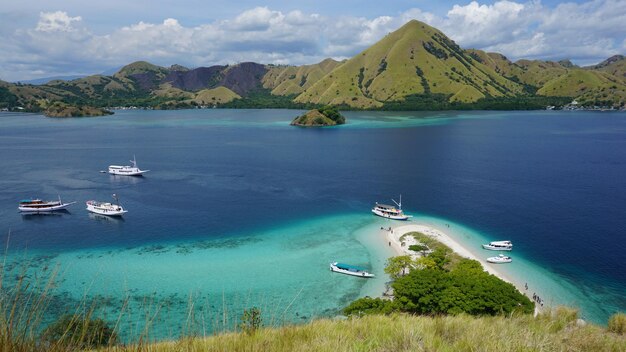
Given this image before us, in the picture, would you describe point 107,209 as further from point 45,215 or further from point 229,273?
point 229,273

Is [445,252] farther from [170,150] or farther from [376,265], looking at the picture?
[170,150]

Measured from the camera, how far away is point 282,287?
3988 cm

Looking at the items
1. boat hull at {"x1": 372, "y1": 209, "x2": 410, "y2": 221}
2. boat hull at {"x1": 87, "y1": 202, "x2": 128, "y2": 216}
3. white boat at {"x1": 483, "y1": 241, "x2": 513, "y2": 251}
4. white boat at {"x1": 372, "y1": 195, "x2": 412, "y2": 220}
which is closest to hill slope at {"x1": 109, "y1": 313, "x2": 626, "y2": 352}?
white boat at {"x1": 483, "y1": 241, "x2": 513, "y2": 251}

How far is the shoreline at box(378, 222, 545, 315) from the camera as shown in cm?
4320

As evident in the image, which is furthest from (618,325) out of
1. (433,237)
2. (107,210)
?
(107,210)

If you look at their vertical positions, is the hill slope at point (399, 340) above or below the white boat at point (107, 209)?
above

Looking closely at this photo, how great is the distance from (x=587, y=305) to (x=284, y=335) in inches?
1610

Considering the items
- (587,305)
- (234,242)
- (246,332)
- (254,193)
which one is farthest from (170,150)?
(246,332)

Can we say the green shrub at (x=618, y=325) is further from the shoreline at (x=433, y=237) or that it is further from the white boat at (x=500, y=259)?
the white boat at (x=500, y=259)

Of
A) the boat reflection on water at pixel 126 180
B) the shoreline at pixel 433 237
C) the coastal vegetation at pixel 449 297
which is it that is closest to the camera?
the coastal vegetation at pixel 449 297

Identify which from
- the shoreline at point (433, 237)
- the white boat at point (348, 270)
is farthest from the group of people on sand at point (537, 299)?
the white boat at point (348, 270)

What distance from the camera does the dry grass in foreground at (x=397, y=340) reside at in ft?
22.4

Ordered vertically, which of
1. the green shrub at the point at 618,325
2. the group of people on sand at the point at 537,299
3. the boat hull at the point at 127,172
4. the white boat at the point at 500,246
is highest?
the green shrub at the point at 618,325

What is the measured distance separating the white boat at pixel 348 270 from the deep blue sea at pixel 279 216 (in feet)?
3.04
